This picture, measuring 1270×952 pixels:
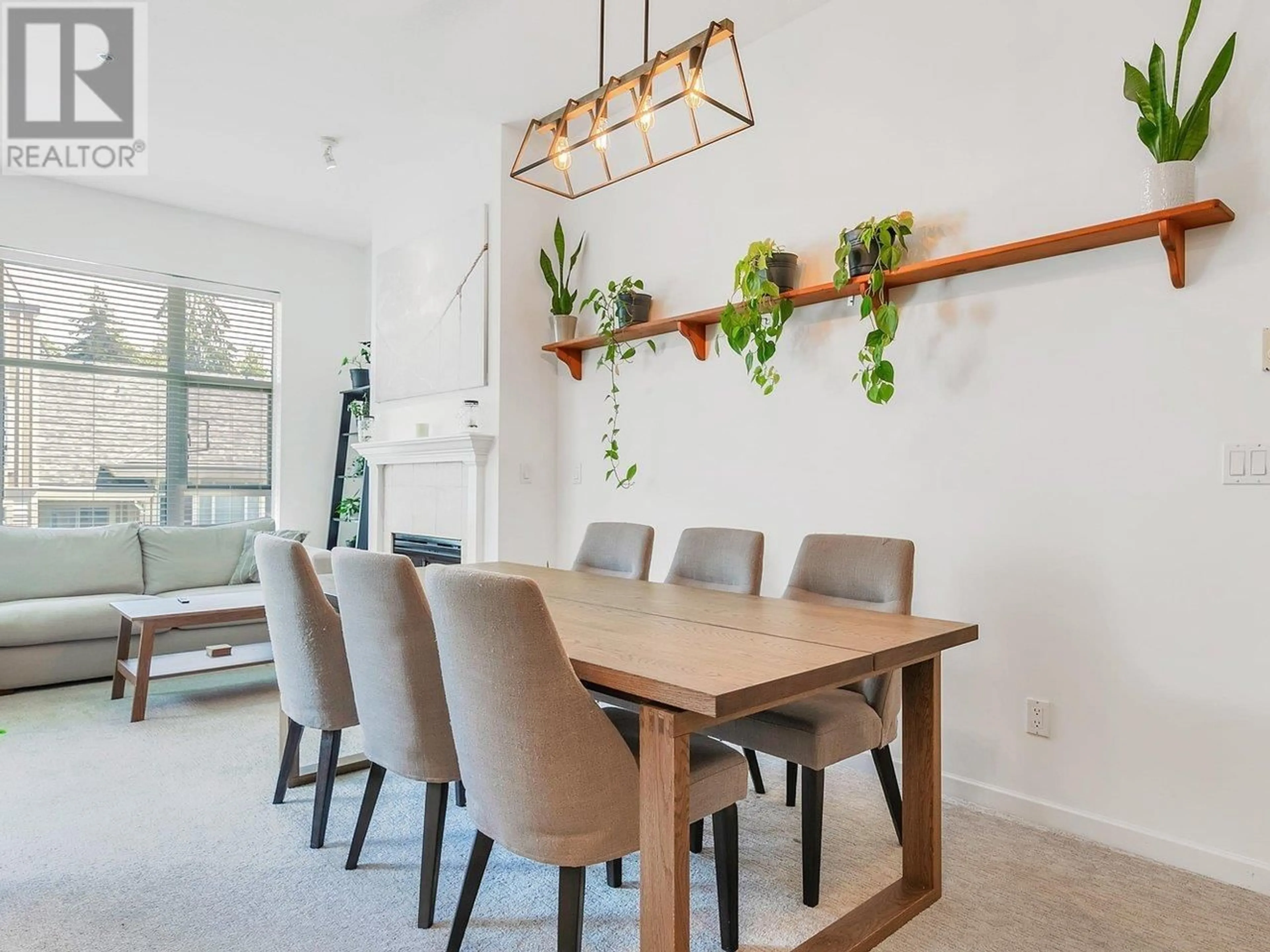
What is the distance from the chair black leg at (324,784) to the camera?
2.18m

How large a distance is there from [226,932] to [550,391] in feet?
9.68

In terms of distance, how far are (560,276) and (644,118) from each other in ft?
7.11

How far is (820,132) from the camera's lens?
9.92ft

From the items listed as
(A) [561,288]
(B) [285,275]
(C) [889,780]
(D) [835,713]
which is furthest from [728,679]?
(B) [285,275]

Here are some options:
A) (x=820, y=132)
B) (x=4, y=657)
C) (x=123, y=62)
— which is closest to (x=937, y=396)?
(x=820, y=132)

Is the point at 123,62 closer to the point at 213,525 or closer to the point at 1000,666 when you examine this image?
the point at 213,525

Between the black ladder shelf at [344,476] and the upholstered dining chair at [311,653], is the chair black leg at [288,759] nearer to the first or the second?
the upholstered dining chair at [311,653]

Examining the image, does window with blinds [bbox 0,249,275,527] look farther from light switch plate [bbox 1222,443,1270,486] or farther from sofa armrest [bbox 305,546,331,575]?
light switch plate [bbox 1222,443,1270,486]

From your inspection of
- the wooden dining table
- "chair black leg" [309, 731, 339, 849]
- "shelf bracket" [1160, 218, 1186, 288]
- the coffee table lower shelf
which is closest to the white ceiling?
"shelf bracket" [1160, 218, 1186, 288]

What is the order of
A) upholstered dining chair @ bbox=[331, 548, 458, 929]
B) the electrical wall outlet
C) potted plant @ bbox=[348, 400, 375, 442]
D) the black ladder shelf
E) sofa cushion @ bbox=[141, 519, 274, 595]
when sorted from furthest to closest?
1. the black ladder shelf
2. potted plant @ bbox=[348, 400, 375, 442]
3. sofa cushion @ bbox=[141, 519, 274, 595]
4. the electrical wall outlet
5. upholstered dining chair @ bbox=[331, 548, 458, 929]

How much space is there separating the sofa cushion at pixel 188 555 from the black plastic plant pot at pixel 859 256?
402 cm

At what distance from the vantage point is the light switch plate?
2006mm

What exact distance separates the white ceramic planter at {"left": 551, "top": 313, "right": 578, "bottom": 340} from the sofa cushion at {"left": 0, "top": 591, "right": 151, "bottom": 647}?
261 centimetres

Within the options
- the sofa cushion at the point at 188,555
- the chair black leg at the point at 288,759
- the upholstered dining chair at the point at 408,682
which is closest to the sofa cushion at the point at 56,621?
the sofa cushion at the point at 188,555
